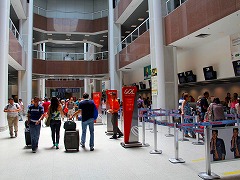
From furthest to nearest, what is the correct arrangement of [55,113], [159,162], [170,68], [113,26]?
[113,26], [170,68], [55,113], [159,162]

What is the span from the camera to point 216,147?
4.82 m

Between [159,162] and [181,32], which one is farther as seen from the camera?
[181,32]

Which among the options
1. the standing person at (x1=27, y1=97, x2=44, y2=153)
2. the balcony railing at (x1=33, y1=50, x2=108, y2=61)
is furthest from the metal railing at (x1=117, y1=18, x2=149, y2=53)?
the standing person at (x1=27, y1=97, x2=44, y2=153)

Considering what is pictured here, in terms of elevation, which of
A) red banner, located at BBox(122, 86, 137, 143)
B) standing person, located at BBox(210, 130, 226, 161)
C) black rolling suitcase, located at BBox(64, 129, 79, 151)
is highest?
red banner, located at BBox(122, 86, 137, 143)

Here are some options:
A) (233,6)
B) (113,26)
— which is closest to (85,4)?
(113,26)

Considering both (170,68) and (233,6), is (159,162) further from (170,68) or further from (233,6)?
(170,68)

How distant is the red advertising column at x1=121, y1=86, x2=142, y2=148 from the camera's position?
8109 millimetres

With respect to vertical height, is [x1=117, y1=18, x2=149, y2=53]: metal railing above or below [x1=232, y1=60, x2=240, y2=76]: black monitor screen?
above

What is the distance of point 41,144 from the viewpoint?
880 cm

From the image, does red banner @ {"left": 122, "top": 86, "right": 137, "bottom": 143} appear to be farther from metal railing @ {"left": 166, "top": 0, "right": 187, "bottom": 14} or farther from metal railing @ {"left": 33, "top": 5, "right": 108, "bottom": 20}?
metal railing @ {"left": 33, "top": 5, "right": 108, "bottom": 20}

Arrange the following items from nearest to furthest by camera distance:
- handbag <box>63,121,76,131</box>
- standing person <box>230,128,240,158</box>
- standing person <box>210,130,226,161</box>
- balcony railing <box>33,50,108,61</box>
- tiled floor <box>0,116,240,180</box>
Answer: standing person <box>210,130,226,161</box>
standing person <box>230,128,240,158</box>
tiled floor <box>0,116,240,180</box>
handbag <box>63,121,76,131</box>
balcony railing <box>33,50,108,61</box>

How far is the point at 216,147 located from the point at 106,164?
2675 mm

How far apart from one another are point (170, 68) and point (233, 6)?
18.9ft

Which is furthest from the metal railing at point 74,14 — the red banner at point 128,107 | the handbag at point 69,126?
the handbag at point 69,126
